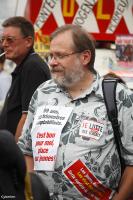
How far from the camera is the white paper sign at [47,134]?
10.7 ft

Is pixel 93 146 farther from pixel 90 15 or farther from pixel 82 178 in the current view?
pixel 90 15

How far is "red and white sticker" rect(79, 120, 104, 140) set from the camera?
10.6 ft

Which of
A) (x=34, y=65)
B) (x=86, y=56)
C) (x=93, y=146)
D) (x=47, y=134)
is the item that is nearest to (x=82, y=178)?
(x=93, y=146)

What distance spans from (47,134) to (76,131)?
0.16 metres

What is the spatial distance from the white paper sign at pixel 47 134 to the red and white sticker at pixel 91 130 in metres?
0.11

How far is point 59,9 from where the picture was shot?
22.1 feet

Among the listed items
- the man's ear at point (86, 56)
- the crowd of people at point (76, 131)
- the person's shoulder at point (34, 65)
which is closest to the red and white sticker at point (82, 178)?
the crowd of people at point (76, 131)

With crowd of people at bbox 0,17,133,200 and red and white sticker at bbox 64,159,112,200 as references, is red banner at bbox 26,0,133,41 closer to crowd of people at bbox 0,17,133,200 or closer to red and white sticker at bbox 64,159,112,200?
crowd of people at bbox 0,17,133,200

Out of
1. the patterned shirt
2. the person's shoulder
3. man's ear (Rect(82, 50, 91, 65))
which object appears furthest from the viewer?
the person's shoulder

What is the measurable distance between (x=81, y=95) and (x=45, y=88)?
249 mm

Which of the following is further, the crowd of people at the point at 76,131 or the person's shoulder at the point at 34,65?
the person's shoulder at the point at 34,65

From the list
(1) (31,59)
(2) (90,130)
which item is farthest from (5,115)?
(2) (90,130)

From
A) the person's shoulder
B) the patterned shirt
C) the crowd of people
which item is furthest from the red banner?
the patterned shirt

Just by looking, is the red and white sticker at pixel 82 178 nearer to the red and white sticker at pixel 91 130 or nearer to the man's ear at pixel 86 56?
the red and white sticker at pixel 91 130
